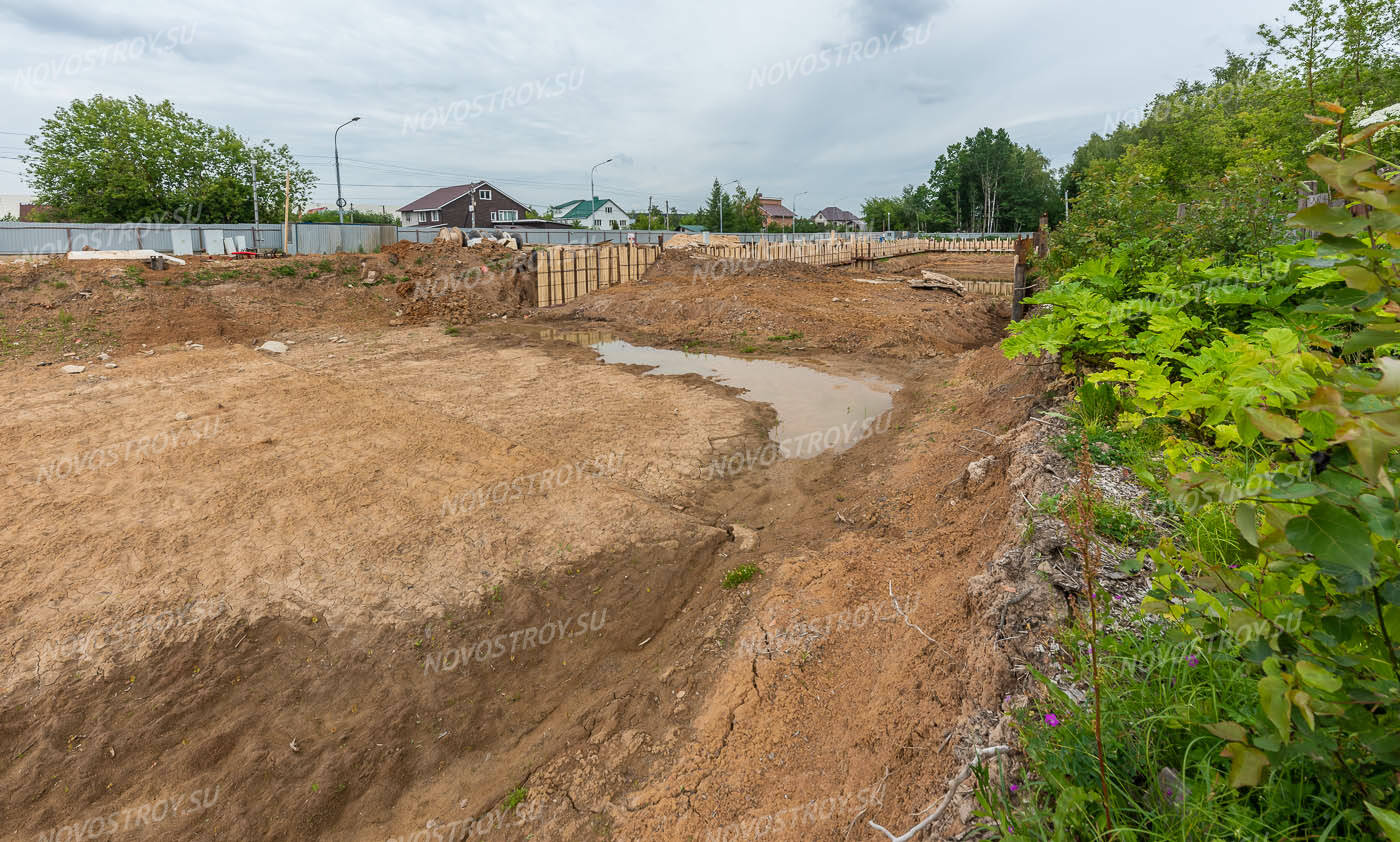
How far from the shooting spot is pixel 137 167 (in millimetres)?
36312

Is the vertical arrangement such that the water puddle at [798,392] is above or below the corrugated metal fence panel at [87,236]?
below

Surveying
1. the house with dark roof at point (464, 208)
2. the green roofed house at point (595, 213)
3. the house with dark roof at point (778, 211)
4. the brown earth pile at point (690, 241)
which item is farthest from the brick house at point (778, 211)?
the brown earth pile at point (690, 241)

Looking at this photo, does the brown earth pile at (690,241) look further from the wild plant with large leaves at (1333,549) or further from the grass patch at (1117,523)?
the wild plant with large leaves at (1333,549)

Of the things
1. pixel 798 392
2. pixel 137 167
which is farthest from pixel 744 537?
pixel 137 167

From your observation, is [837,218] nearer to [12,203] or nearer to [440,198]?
[440,198]

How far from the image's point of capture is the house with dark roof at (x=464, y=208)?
59.1m

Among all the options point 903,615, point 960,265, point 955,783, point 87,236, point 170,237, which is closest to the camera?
point 955,783

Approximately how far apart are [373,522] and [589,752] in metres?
3.60

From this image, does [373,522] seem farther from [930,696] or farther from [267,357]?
[267,357]

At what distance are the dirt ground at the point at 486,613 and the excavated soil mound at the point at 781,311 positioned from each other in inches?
190

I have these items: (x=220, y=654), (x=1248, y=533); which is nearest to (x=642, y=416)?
(x=220, y=654)

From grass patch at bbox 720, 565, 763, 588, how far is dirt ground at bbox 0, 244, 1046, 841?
0.44ft

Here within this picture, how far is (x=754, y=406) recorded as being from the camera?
404 inches

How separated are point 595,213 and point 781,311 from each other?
71051 mm
